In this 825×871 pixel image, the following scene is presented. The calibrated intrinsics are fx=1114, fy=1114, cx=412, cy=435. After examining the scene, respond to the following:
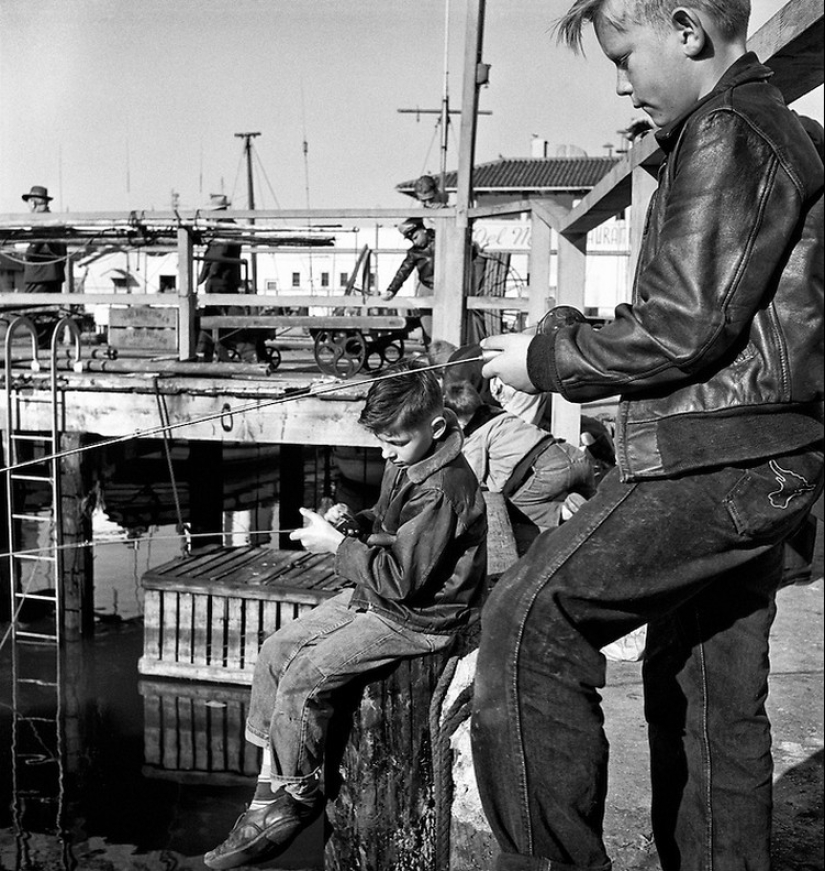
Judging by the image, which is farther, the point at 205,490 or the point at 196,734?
the point at 205,490

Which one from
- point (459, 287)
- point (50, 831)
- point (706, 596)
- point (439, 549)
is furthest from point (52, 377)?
point (706, 596)

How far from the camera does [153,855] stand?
567cm

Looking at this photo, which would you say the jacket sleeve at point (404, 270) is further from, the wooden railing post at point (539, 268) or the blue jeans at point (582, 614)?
the blue jeans at point (582, 614)

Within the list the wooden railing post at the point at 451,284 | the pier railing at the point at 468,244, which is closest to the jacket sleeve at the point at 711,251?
the pier railing at the point at 468,244

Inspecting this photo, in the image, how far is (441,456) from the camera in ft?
11.4

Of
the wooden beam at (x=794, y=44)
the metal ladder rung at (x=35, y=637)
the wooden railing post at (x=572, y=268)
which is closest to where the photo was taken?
the wooden beam at (x=794, y=44)

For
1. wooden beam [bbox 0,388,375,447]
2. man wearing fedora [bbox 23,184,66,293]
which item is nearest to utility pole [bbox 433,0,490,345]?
wooden beam [bbox 0,388,375,447]

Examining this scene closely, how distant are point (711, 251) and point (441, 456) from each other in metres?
1.72

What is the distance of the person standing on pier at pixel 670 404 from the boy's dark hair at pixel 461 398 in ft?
13.6

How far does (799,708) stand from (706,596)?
169 centimetres

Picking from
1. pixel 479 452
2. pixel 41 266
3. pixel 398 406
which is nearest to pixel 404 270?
pixel 479 452

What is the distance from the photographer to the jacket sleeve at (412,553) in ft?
Answer: 10.8

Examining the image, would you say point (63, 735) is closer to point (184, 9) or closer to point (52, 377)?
point (52, 377)

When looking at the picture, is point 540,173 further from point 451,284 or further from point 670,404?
point 670,404
